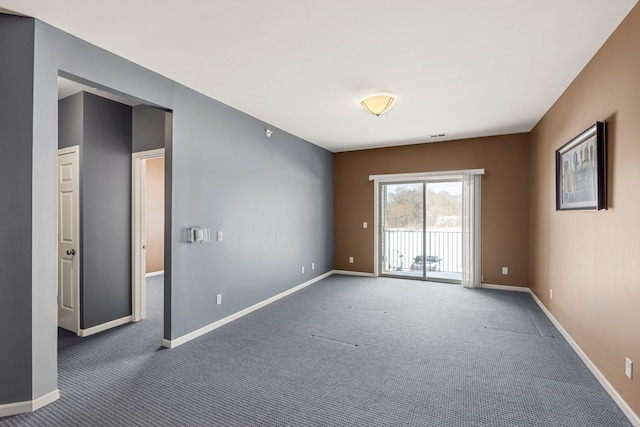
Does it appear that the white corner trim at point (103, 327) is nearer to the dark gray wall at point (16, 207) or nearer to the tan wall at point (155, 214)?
the dark gray wall at point (16, 207)

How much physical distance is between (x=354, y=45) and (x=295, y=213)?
130 inches

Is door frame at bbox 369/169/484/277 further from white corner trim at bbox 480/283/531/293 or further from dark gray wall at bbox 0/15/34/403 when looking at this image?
dark gray wall at bbox 0/15/34/403

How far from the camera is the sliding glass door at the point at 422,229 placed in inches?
237

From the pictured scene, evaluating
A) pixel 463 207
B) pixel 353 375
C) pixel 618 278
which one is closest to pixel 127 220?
pixel 353 375

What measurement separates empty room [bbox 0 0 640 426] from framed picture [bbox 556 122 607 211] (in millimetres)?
27

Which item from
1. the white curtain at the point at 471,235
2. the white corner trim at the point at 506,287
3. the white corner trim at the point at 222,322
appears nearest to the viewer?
the white corner trim at the point at 222,322

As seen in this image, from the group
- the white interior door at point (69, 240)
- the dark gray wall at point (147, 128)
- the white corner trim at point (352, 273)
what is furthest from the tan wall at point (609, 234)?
the white interior door at point (69, 240)

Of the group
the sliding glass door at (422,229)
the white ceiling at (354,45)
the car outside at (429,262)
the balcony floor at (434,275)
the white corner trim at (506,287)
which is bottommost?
the white corner trim at (506,287)

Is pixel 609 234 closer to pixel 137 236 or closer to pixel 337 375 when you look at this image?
pixel 337 375

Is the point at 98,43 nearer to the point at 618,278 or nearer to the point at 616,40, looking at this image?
the point at 616,40

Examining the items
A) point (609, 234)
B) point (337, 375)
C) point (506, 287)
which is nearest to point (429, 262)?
point (506, 287)

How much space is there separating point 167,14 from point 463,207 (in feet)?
17.3

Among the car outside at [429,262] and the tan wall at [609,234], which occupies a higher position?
the tan wall at [609,234]

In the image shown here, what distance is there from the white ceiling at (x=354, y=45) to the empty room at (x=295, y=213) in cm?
2
